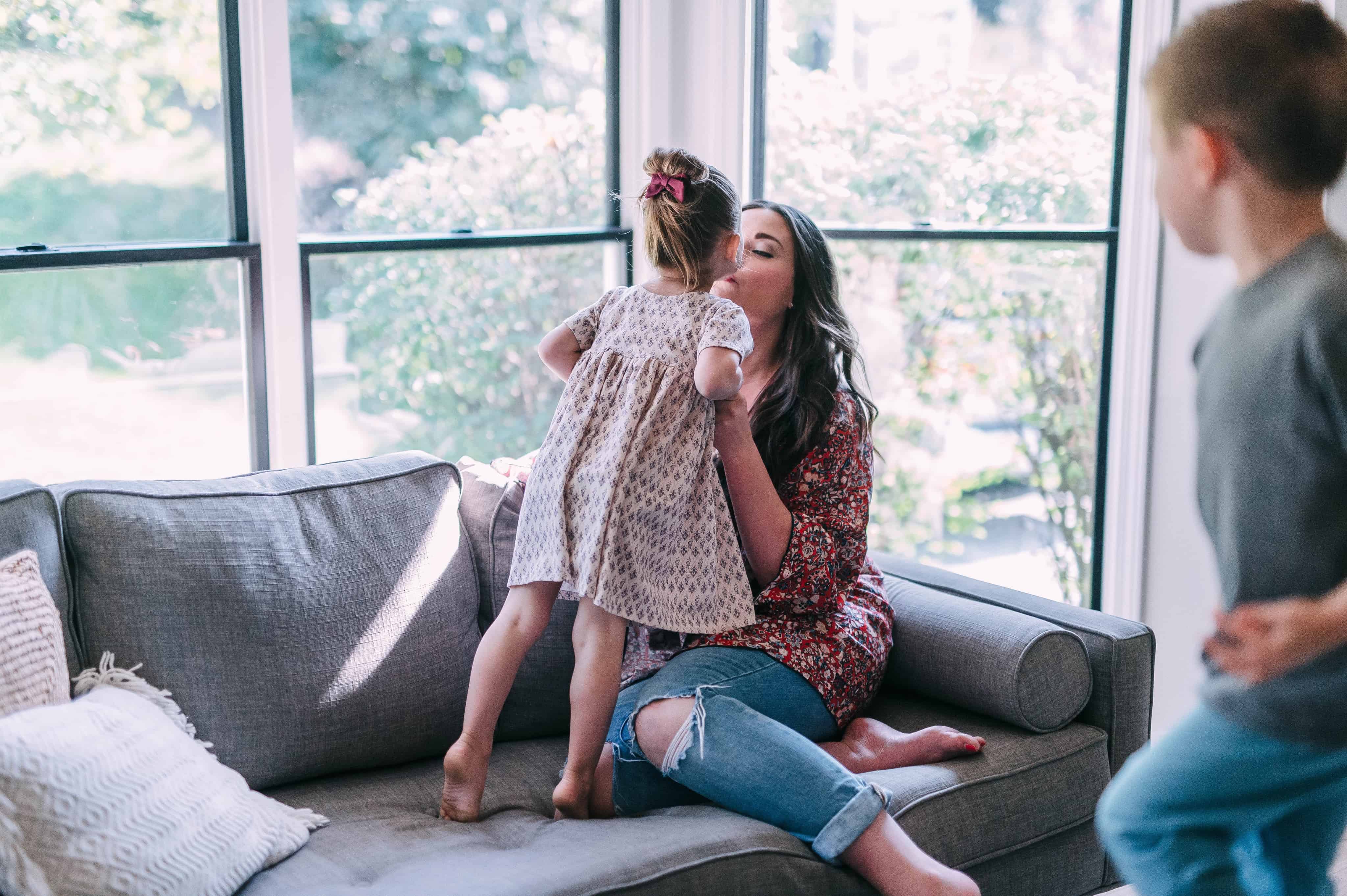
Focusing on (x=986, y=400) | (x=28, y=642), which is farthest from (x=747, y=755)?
(x=986, y=400)

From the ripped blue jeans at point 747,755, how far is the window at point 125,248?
131 centimetres

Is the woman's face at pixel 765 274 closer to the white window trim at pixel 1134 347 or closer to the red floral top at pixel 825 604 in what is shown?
the red floral top at pixel 825 604

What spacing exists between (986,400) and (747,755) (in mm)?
1575

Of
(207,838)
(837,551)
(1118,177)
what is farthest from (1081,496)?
(207,838)

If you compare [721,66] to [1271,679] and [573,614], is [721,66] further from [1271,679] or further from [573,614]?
[1271,679]

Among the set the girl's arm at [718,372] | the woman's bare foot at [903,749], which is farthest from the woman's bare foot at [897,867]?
the girl's arm at [718,372]

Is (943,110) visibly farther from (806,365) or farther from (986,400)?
(806,365)

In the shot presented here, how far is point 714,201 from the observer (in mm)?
1848

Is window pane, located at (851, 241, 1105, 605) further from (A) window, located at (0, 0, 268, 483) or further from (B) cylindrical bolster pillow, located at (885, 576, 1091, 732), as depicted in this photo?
(A) window, located at (0, 0, 268, 483)

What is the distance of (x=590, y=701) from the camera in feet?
5.79

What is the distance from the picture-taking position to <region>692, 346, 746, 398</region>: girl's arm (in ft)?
5.77

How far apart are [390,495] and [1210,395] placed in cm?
145

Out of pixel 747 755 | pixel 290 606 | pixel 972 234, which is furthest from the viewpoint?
pixel 972 234

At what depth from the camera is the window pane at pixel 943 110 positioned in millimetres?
2762
